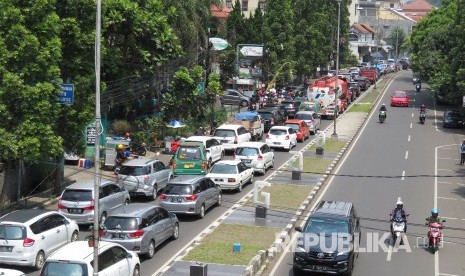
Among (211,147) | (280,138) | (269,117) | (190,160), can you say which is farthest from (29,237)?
(269,117)

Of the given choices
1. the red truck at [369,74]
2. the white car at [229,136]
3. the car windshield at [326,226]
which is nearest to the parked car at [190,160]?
the white car at [229,136]

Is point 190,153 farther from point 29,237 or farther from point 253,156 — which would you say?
point 29,237

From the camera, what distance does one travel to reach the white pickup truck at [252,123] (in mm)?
46316

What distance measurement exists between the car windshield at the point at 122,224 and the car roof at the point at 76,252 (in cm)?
255

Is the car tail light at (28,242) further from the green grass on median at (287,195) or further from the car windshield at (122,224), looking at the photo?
the green grass on median at (287,195)

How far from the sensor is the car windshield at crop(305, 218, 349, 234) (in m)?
20.7

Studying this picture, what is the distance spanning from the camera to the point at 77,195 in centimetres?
2584

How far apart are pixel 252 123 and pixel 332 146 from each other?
207 inches

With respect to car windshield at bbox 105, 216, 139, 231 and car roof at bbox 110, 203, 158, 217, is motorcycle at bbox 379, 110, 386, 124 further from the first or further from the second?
car windshield at bbox 105, 216, 139, 231

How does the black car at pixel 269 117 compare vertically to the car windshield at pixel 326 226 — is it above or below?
above

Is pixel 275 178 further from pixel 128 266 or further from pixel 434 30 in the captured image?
pixel 434 30

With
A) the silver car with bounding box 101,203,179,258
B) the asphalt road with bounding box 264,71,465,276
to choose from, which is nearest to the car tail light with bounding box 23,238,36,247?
the silver car with bounding box 101,203,179,258

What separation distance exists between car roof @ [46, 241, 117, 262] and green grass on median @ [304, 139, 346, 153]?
26914 mm

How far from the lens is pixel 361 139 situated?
50031 mm
